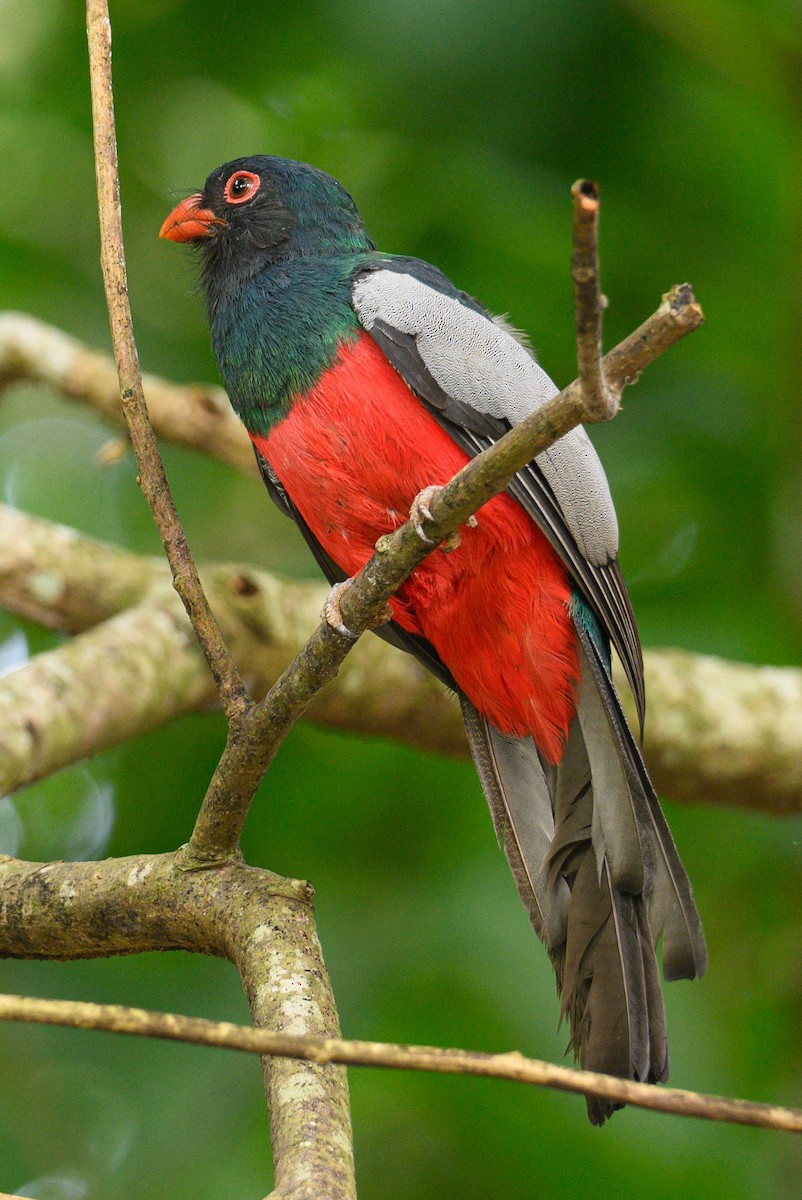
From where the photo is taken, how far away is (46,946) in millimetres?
2529

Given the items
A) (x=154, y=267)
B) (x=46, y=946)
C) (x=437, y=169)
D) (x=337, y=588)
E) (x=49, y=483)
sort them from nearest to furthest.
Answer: (x=46, y=946) < (x=337, y=588) < (x=437, y=169) < (x=154, y=267) < (x=49, y=483)

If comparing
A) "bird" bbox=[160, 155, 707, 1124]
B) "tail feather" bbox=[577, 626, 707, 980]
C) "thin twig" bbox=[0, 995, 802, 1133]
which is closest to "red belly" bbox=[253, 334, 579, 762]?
"bird" bbox=[160, 155, 707, 1124]

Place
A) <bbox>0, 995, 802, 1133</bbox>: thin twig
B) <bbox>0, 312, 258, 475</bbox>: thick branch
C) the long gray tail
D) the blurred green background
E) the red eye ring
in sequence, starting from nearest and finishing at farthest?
1. <bbox>0, 995, 802, 1133</bbox>: thin twig
2. the long gray tail
3. the red eye ring
4. the blurred green background
5. <bbox>0, 312, 258, 475</bbox>: thick branch

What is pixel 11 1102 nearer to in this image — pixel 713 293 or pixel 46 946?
pixel 46 946

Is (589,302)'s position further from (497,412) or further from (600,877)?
(600,877)

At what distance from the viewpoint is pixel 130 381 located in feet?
8.49

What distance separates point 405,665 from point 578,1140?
5.59 ft

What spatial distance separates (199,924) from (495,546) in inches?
48.2

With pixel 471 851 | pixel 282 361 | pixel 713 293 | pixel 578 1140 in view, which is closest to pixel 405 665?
pixel 471 851

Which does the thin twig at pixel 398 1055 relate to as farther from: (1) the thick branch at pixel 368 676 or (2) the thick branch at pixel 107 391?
(2) the thick branch at pixel 107 391

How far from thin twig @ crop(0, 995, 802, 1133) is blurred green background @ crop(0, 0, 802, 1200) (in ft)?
9.96

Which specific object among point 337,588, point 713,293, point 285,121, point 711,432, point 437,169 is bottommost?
point 337,588

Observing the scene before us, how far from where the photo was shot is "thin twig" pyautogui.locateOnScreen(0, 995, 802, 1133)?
1438mm

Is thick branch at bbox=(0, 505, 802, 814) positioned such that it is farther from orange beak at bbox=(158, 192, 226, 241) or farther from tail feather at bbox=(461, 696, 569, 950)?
orange beak at bbox=(158, 192, 226, 241)
